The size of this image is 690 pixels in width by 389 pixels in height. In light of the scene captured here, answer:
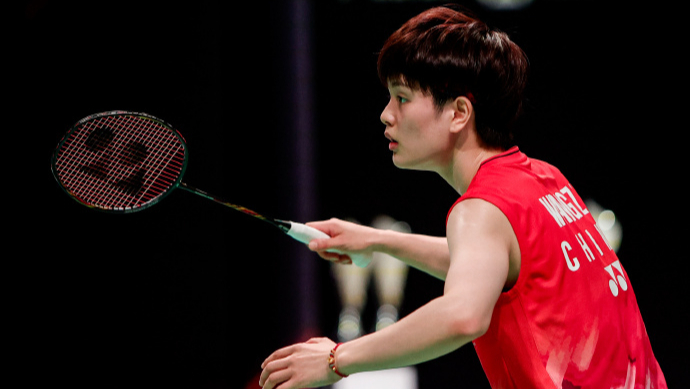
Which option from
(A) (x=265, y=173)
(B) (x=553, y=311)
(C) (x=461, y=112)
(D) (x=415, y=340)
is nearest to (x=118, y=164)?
(C) (x=461, y=112)

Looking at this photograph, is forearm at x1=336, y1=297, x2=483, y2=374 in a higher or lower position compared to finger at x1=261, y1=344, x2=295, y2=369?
higher

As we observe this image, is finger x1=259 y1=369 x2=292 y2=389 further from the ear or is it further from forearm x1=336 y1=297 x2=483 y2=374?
the ear

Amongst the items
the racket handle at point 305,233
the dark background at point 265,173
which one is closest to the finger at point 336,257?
the racket handle at point 305,233

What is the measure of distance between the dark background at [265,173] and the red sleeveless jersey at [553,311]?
234cm

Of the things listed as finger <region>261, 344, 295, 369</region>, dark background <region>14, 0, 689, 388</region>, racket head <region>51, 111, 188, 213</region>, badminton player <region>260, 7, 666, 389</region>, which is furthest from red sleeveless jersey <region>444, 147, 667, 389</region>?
dark background <region>14, 0, 689, 388</region>

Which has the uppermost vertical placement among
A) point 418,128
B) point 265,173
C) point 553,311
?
point 418,128

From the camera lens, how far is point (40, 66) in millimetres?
3068

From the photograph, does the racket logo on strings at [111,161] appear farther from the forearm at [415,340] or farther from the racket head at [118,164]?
the forearm at [415,340]

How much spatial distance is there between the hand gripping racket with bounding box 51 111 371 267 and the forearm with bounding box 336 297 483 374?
0.72 m

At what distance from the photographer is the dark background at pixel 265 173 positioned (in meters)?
3.16

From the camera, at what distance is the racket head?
203 cm

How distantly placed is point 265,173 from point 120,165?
1.79 m

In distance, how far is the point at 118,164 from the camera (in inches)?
82.3

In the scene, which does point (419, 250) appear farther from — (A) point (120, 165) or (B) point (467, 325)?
(A) point (120, 165)
